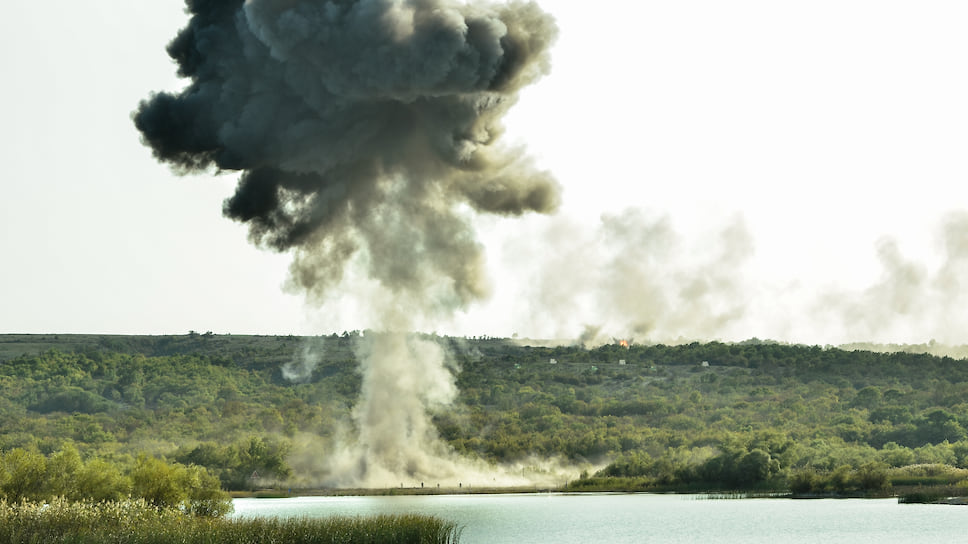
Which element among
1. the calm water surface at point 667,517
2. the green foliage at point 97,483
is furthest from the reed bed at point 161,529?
the calm water surface at point 667,517

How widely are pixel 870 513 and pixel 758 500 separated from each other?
121 feet

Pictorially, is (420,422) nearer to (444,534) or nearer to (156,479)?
(156,479)

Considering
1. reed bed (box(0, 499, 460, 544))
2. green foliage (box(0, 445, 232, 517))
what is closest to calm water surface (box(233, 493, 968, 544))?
green foliage (box(0, 445, 232, 517))

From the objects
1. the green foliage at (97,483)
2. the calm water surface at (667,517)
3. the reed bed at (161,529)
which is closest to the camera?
the reed bed at (161,529)

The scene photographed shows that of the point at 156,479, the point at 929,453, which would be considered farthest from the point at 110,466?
the point at 929,453

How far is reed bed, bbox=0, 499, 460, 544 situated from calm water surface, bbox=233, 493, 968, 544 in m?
19.8

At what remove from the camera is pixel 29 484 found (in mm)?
82062

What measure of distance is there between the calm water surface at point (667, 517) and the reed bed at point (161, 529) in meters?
19.8

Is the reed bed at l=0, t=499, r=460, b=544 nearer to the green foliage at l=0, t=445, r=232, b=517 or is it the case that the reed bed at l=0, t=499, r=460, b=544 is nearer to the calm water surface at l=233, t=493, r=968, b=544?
the green foliage at l=0, t=445, r=232, b=517

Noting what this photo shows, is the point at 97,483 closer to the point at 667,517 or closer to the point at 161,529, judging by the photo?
the point at 161,529

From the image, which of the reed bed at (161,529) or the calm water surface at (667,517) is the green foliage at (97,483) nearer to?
Answer: the reed bed at (161,529)

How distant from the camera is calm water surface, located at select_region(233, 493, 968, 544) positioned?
91.4 m

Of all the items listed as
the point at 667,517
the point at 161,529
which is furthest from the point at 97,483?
the point at 667,517

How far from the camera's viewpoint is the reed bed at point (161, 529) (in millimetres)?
66312
